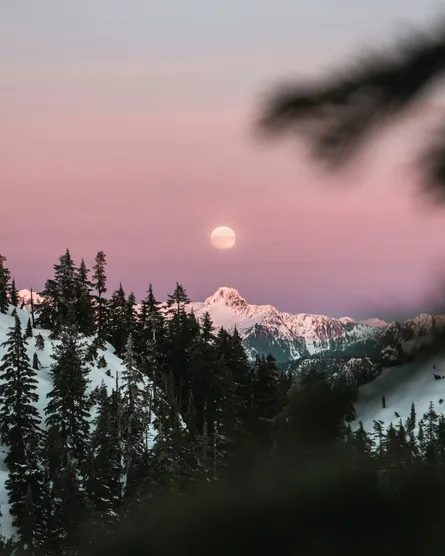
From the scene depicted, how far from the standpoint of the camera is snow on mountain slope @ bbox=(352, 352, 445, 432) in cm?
145

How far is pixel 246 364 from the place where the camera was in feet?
201

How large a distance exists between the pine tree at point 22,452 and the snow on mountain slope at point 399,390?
29.4 m

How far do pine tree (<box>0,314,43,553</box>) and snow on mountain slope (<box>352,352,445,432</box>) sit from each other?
29353 mm

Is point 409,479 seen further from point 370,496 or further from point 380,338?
point 380,338

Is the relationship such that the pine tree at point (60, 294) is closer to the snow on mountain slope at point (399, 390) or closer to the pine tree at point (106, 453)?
the pine tree at point (106, 453)

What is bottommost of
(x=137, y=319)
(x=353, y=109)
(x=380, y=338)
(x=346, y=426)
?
(x=346, y=426)

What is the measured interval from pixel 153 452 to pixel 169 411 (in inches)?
444

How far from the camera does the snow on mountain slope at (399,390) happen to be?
4.76 feet

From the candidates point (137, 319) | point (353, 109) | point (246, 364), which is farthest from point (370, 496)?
point (137, 319)

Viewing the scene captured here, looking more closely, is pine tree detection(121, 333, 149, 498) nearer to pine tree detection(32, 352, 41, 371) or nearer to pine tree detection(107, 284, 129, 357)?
pine tree detection(32, 352, 41, 371)

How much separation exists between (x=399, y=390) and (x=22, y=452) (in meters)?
41.2

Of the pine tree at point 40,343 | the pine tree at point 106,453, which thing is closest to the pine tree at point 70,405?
the pine tree at point 106,453

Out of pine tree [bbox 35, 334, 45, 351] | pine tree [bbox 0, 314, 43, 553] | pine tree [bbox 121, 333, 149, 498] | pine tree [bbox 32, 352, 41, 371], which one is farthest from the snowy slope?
pine tree [bbox 121, 333, 149, 498]

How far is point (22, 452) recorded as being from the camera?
127ft
